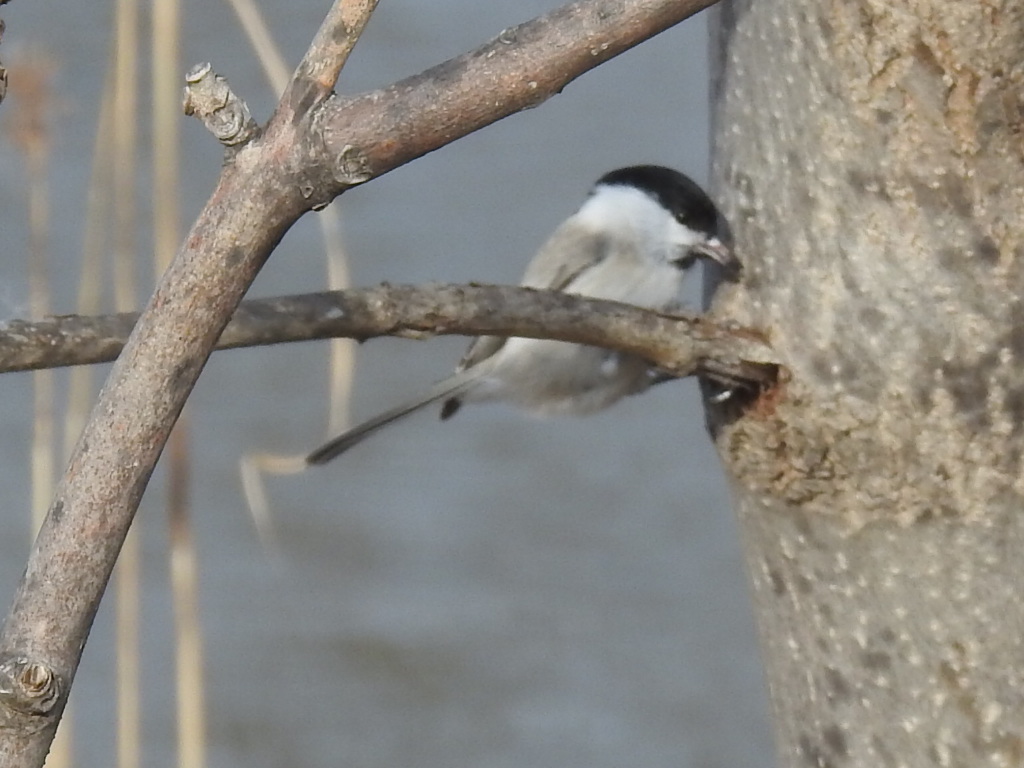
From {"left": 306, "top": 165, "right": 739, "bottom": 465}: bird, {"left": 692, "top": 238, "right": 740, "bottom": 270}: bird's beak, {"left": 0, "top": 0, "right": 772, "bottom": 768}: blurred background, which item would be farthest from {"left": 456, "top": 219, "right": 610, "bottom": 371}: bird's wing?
{"left": 0, "top": 0, "right": 772, "bottom": 768}: blurred background

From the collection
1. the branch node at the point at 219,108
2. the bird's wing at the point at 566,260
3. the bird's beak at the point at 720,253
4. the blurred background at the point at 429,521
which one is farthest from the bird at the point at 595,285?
the blurred background at the point at 429,521

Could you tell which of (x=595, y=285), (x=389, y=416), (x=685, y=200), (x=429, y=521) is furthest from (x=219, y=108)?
(x=429, y=521)

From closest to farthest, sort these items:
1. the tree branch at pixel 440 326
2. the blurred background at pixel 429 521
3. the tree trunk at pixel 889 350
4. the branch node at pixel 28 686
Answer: the branch node at pixel 28 686 < the tree branch at pixel 440 326 < the tree trunk at pixel 889 350 < the blurred background at pixel 429 521

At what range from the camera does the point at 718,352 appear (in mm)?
933

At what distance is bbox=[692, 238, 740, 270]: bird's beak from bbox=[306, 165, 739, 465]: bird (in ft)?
1.09

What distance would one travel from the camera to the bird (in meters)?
1.41

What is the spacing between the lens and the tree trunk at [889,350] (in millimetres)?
871

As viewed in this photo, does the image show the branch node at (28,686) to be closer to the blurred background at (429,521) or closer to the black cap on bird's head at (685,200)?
the black cap on bird's head at (685,200)

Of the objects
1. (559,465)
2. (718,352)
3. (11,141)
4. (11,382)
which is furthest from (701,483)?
(718,352)

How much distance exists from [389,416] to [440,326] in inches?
20.9

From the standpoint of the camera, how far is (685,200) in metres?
1.40

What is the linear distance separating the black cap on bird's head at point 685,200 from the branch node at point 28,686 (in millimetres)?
511

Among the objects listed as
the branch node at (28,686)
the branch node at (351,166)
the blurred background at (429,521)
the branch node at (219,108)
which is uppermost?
the branch node at (219,108)

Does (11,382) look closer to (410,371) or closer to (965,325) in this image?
(410,371)
